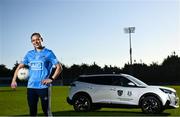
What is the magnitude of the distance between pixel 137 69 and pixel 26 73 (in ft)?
327

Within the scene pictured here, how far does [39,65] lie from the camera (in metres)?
8.18

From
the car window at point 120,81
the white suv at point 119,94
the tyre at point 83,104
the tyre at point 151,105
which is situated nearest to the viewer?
the tyre at point 151,105

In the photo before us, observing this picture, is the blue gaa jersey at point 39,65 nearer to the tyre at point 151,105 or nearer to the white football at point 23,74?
the white football at point 23,74

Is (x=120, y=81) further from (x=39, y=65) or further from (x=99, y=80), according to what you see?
(x=39, y=65)

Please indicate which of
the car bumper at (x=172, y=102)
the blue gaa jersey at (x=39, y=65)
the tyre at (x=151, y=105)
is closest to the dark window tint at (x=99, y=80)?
the tyre at (x=151, y=105)

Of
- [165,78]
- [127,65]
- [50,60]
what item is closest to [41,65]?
[50,60]

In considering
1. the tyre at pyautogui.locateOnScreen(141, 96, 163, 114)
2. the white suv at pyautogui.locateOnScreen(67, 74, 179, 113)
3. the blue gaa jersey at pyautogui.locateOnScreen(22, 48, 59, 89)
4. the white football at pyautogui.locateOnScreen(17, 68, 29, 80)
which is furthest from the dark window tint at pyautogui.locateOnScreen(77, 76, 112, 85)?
the blue gaa jersey at pyautogui.locateOnScreen(22, 48, 59, 89)

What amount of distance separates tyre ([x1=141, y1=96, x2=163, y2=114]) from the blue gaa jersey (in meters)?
10.6

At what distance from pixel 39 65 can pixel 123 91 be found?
36.2 feet

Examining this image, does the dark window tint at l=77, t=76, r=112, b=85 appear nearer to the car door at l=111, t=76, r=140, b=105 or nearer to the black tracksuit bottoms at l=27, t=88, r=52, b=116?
the car door at l=111, t=76, r=140, b=105

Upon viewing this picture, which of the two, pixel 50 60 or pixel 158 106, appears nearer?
pixel 50 60

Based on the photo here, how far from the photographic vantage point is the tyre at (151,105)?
18.3m

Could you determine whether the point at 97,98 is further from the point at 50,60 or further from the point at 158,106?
the point at 50,60

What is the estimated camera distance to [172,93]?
61.8ft
